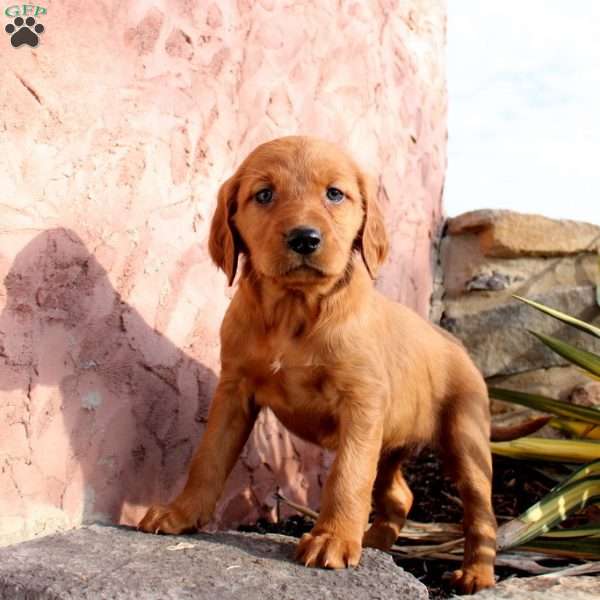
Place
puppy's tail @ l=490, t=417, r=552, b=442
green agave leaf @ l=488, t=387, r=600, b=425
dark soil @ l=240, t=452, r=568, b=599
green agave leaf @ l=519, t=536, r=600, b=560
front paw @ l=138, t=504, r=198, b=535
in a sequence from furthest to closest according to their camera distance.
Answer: green agave leaf @ l=488, t=387, r=600, b=425
dark soil @ l=240, t=452, r=568, b=599
puppy's tail @ l=490, t=417, r=552, b=442
green agave leaf @ l=519, t=536, r=600, b=560
front paw @ l=138, t=504, r=198, b=535

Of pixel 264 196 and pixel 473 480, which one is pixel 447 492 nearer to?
pixel 473 480

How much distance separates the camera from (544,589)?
276cm

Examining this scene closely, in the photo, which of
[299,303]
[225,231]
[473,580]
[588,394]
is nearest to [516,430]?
[473,580]

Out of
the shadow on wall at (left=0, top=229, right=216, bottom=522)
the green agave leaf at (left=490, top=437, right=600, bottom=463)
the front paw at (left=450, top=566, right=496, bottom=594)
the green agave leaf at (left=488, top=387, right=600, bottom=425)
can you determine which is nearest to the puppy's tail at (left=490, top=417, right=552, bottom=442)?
the green agave leaf at (left=490, top=437, right=600, bottom=463)

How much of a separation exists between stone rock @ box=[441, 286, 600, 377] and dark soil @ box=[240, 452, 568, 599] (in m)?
0.66

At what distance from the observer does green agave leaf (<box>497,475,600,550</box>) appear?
9.41 ft

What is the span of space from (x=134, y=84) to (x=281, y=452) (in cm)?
181

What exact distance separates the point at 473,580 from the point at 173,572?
3.79ft

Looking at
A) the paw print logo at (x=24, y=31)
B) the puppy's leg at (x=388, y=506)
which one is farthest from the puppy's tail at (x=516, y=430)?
the paw print logo at (x=24, y=31)

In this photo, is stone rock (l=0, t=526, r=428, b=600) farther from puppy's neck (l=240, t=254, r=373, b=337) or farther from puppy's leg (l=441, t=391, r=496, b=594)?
puppy's neck (l=240, t=254, r=373, b=337)

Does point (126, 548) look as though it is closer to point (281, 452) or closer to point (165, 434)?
A: point (165, 434)

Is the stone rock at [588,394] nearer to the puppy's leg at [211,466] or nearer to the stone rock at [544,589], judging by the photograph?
the stone rock at [544,589]

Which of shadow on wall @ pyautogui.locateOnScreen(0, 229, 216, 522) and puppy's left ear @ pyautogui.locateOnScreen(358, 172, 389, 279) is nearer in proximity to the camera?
shadow on wall @ pyautogui.locateOnScreen(0, 229, 216, 522)

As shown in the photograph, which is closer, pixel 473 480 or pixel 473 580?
pixel 473 580
